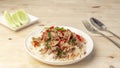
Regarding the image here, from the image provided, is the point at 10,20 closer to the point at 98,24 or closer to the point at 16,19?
the point at 16,19

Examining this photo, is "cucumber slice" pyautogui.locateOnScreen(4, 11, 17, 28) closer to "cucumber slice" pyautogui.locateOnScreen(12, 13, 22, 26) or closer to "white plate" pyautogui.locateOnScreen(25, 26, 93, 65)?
"cucumber slice" pyautogui.locateOnScreen(12, 13, 22, 26)

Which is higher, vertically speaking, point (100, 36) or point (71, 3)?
point (71, 3)

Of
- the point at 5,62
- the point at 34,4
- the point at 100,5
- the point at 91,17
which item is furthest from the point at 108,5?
the point at 5,62

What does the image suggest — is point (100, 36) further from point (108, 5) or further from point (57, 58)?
point (108, 5)

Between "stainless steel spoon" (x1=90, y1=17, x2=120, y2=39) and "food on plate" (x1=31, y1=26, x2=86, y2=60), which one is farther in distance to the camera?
"stainless steel spoon" (x1=90, y1=17, x2=120, y2=39)

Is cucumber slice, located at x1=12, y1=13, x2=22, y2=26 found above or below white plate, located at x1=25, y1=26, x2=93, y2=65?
above

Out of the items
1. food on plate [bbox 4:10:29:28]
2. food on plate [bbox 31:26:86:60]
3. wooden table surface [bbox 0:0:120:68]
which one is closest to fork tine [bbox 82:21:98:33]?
wooden table surface [bbox 0:0:120:68]
